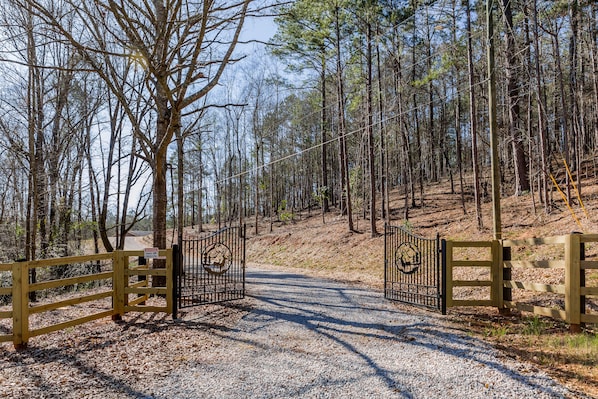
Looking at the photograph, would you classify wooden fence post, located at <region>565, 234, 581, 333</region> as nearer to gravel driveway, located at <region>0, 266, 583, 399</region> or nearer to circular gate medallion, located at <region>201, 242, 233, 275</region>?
gravel driveway, located at <region>0, 266, 583, 399</region>

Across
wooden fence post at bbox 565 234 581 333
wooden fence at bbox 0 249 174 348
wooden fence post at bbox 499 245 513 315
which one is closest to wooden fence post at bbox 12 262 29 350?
wooden fence at bbox 0 249 174 348

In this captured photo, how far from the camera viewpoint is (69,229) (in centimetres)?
1281

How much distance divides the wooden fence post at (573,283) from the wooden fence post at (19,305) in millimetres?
6920

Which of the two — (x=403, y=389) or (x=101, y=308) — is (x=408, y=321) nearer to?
(x=403, y=389)

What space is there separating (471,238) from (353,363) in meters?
9.41

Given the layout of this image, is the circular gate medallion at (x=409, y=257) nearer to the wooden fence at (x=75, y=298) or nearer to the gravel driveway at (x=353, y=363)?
the gravel driveway at (x=353, y=363)

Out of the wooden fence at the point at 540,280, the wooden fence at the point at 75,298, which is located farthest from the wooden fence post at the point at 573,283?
the wooden fence at the point at 75,298

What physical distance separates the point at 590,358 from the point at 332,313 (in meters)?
3.46

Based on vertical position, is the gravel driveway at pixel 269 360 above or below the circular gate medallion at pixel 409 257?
below

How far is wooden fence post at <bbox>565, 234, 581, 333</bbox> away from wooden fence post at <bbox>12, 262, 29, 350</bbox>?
6.92 metres

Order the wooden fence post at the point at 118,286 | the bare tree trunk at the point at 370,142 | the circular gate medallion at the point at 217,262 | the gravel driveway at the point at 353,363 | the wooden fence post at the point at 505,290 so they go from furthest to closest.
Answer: the bare tree trunk at the point at 370,142, the circular gate medallion at the point at 217,262, the wooden fence post at the point at 118,286, the wooden fence post at the point at 505,290, the gravel driveway at the point at 353,363

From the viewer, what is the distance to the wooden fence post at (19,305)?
15.2ft

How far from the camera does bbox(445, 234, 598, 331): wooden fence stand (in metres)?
4.69

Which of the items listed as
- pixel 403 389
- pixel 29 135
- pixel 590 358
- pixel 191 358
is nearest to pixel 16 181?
pixel 29 135
